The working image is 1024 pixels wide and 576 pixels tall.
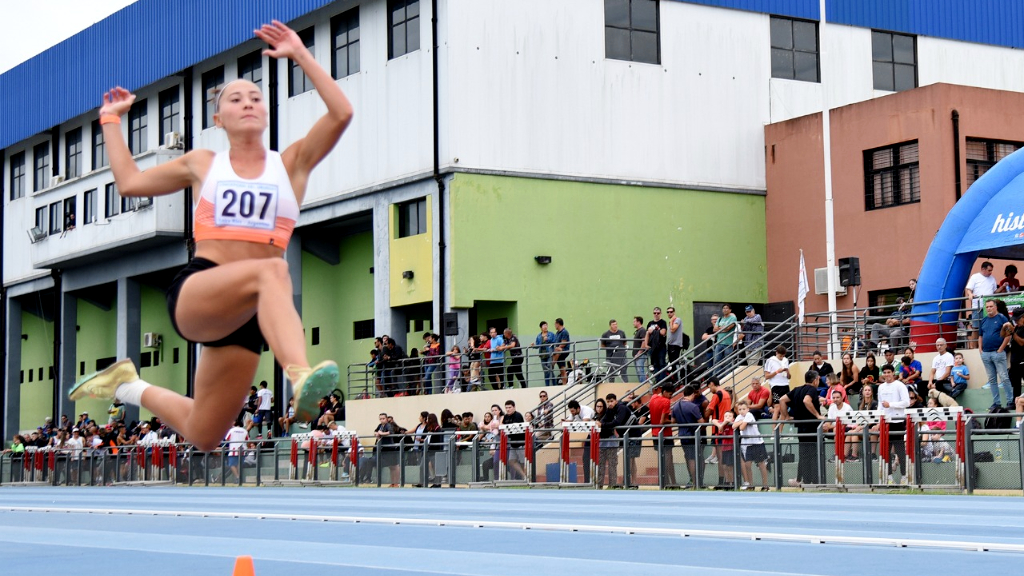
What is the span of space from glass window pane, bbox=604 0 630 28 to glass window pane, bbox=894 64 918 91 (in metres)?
9.36

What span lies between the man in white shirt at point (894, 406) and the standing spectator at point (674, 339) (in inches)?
322

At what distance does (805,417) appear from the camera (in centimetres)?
2520

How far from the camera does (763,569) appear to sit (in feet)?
40.1

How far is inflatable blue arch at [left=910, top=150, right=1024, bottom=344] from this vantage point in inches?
1178

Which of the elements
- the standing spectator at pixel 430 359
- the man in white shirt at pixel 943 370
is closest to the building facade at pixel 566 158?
the standing spectator at pixel 430 359

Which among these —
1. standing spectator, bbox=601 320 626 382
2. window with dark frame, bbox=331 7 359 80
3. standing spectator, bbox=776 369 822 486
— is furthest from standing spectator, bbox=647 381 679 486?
window with dark frame, bbox=331 7 359 80

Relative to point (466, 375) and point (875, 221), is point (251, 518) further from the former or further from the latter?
point (875, 221)

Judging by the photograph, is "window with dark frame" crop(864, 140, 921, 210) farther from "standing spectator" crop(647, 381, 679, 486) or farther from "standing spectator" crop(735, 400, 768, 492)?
"standing spectator" crop(735, 400, 768, 492)

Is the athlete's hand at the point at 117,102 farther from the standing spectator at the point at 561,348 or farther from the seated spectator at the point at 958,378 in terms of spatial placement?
the standing spectator at the point at 561,348

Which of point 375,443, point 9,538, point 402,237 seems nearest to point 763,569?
point 9,538

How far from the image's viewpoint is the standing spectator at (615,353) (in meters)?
34.2

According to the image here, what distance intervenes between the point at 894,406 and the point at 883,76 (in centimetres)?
Answer: 2318

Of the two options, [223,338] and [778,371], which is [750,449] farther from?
[223,338]

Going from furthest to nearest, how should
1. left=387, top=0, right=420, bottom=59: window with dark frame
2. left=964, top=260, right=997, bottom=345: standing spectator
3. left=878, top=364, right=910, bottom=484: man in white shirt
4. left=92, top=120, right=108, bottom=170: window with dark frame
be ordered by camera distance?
left=387, top=0, right=420, bottom=59: window with dark frame → left=964, top=260, right=997, bottom=345: standing spectator → left=878, top=364, right=910, bottom=484: man in white shirt → left=92, top=120, right=108, bottom=170: window with dark frame
